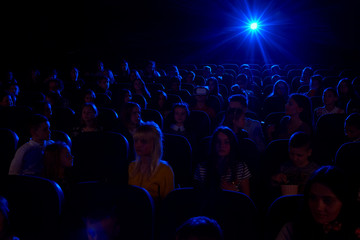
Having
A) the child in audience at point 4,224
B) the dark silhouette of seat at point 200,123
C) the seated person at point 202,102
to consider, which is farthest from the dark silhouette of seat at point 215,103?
the child in audience at point 4,224

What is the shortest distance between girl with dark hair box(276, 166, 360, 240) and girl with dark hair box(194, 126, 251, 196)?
123cm

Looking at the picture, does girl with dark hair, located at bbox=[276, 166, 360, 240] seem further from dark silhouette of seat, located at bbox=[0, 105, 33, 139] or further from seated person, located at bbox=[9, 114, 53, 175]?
dark silhouette of seat, located at bbox=[0, 105, 33, 139]

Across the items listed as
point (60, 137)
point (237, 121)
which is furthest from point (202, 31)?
point (60, 137)

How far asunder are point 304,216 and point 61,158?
81.2 inches

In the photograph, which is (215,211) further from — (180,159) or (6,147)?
(6,147)

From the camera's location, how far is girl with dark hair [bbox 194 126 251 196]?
332cm

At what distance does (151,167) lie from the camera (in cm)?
326

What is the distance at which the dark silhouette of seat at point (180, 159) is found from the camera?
4.00 m

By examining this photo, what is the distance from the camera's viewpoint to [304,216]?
6.89 ft

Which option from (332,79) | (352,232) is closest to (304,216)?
(352,232)

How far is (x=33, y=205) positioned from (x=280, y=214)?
5.33 feet

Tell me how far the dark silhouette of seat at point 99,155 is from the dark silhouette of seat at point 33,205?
1.30m

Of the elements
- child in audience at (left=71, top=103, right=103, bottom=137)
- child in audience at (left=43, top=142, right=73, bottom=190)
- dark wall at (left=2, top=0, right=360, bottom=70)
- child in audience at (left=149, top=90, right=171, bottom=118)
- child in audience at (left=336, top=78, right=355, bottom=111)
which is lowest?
child in audience at (left=43, top=142, right=73, bottom=190)

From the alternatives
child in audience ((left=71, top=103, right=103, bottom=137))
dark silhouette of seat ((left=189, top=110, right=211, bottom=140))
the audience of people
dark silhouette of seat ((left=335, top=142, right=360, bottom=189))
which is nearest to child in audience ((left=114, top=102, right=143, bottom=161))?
the audience of people
